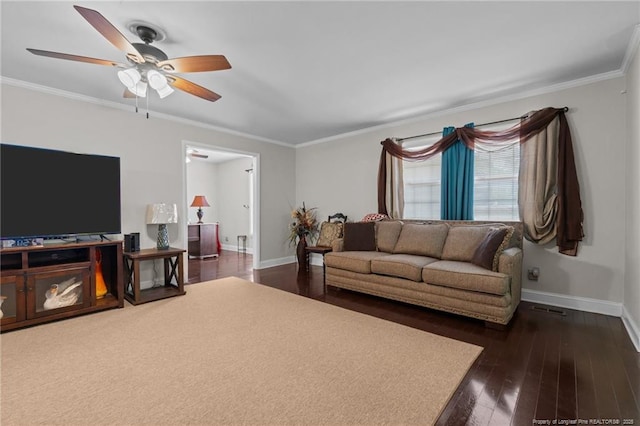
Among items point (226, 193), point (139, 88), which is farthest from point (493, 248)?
point (226, 193)

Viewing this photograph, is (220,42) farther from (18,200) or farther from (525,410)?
(525,410)

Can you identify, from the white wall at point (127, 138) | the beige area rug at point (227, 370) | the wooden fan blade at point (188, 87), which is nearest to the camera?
the beige area rug at point (227, 370)

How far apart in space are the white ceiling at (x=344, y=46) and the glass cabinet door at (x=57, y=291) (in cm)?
208

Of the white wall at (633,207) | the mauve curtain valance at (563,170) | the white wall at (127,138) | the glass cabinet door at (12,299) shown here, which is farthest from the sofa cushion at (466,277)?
the glass cabinet door at (12,299)

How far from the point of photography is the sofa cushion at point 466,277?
2.70 metres

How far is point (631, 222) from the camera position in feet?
8.89

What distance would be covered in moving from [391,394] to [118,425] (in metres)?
1.50

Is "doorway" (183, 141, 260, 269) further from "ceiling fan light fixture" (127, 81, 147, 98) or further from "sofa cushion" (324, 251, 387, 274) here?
"ceiling fan light fixture" (127, 81, 147, 98)

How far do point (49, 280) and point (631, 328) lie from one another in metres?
5.50

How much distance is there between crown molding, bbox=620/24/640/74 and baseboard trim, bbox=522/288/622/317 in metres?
2.40

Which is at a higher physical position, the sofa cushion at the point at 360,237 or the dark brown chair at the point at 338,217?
the dark brown chair at the point at 338,217

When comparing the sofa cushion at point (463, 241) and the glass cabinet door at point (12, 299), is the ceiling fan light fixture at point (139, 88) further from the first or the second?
the sofa cushion at point (463, 241)

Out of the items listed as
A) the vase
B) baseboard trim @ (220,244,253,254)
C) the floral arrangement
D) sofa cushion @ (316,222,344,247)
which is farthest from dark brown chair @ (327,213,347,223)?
baseboard trim @ (220,244,253,254)

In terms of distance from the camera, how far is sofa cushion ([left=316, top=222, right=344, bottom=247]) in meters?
5.18
